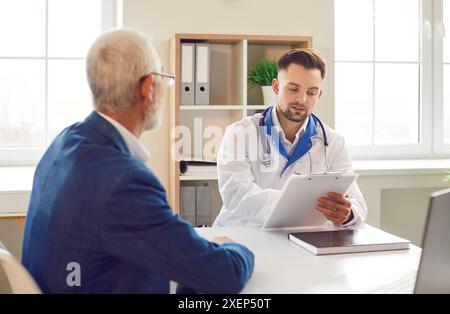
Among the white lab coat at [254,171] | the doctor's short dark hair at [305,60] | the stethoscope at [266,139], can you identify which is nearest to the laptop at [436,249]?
the white lab coat at [254,171]

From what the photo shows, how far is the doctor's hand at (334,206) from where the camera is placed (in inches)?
75.3

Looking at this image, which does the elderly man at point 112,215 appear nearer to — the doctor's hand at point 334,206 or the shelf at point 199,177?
the doctor's hand at point 334,206

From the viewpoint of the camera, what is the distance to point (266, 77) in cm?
315

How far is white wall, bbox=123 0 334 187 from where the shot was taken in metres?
3.24

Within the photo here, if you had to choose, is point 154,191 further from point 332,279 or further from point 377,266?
point 377,266

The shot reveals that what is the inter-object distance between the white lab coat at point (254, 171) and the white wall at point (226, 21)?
888 mm

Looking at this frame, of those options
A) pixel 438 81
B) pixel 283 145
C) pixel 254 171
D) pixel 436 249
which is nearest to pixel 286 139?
pixel 283 145

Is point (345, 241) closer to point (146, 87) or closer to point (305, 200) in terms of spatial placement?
point (305, 200)

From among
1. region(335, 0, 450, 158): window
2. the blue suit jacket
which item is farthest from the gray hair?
region(335, 0, 450, 158): window

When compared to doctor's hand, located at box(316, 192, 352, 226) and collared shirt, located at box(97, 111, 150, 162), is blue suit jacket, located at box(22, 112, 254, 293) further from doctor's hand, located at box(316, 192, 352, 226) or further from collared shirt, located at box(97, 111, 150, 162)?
doctor's hand, located at box(316, 192, 352, 226)

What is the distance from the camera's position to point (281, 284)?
1.44m

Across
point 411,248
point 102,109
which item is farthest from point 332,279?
point 102,109

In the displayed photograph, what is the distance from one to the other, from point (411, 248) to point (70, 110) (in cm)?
226

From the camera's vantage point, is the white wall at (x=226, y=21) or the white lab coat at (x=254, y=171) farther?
the white wall at (x=226, y=21)
